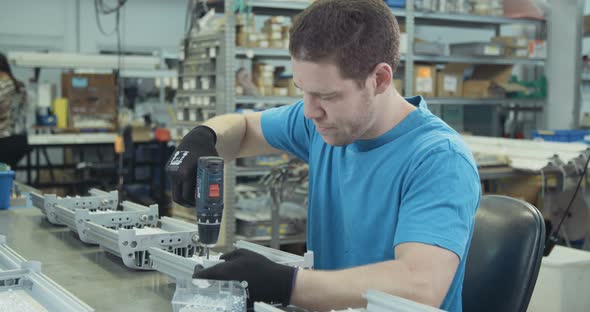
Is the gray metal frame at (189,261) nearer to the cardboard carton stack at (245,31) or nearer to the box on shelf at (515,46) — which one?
the cardboard carton stack at (245,31)

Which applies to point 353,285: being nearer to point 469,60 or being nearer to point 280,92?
point 280,92

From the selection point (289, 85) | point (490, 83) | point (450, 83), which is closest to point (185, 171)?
point (289, 85)

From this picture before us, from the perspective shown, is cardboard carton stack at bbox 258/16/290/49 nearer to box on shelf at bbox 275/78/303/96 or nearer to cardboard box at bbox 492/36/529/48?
box on shelf at bbox 275/78/303/96

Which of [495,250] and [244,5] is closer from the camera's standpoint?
[495,250]

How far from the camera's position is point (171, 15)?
1068cm

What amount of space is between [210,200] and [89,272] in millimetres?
425

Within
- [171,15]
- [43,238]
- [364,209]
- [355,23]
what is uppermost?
[171,15]

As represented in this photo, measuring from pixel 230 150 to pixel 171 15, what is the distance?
9.08 metres

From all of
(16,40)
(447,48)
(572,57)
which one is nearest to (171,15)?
(16,40)

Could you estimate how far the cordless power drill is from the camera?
1368mm

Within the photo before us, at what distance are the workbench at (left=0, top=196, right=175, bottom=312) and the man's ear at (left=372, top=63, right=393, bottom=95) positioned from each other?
621 millimetres

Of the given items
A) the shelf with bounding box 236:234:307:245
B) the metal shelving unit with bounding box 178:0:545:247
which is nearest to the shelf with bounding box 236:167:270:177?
the metal shelving unit with bounding box 178:0:545:247

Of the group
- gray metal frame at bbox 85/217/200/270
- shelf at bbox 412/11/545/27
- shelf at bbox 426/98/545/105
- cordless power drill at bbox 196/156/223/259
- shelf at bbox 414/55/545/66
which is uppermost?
shelf at bbox 412/11/545/27

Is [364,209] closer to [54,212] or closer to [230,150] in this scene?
[230,150]
